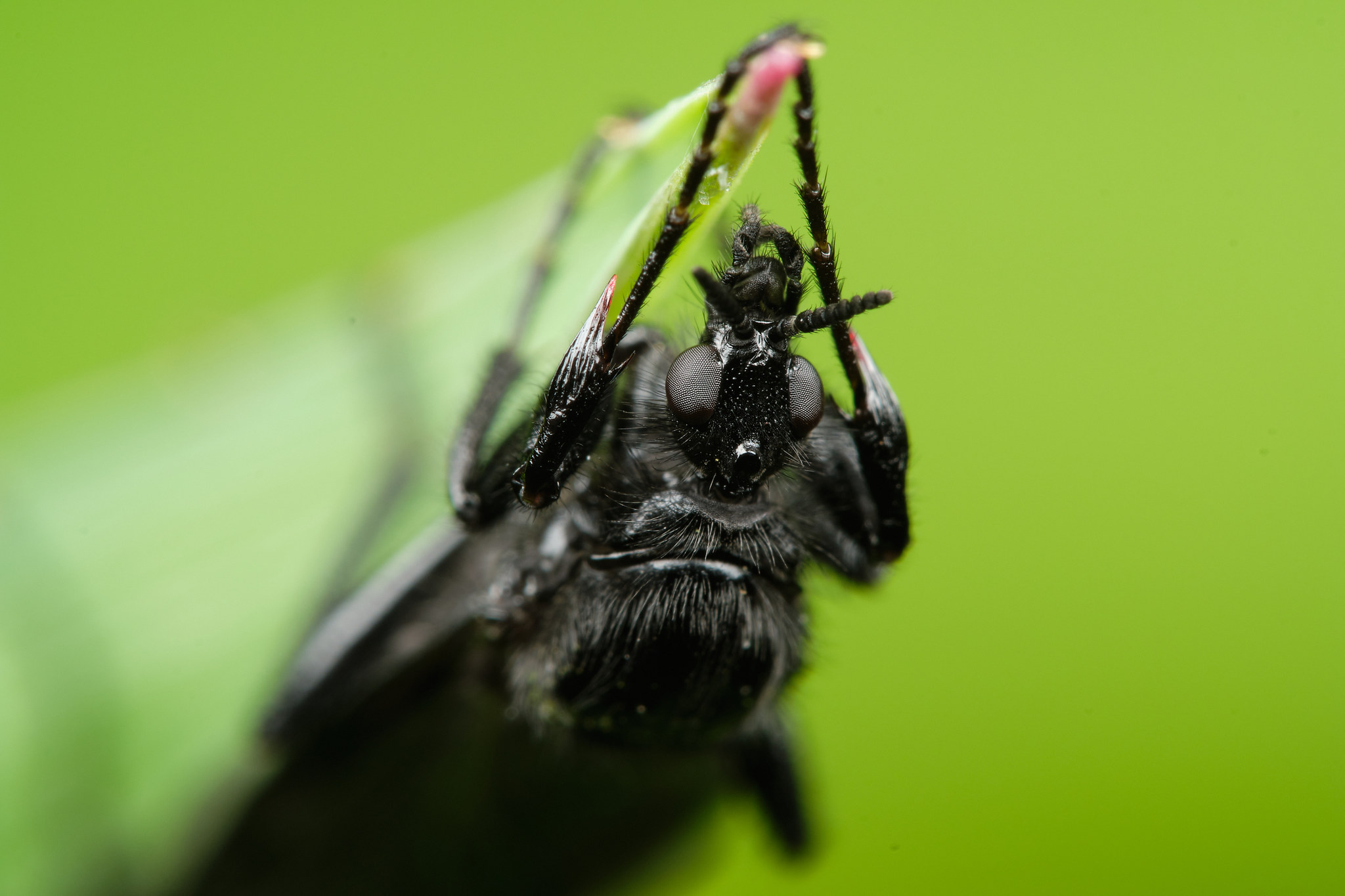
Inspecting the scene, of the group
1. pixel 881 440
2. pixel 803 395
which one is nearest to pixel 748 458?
pixel 803 395

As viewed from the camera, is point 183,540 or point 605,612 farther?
point 183,540

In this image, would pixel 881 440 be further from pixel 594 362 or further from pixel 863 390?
pixel 594 362

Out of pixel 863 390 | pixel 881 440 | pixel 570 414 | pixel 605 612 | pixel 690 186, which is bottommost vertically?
pixel 605 612

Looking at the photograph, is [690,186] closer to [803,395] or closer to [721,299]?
[721,299]

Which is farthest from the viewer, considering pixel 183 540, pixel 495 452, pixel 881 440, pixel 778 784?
pixel 778 784

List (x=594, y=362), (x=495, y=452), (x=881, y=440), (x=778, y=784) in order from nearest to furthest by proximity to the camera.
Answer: (x=594, y=362) → (x=881, y=440) → (x=495, y=452) → (x=778, y=784)

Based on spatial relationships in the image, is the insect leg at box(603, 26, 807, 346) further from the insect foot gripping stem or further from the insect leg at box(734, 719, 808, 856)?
the insect leg at box(734, 719, 808, 856)

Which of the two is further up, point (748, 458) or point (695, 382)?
point (695, 382)

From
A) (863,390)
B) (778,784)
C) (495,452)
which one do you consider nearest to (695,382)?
(863,390)
